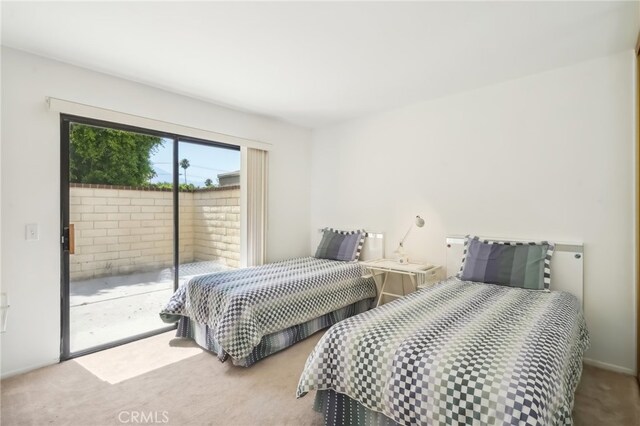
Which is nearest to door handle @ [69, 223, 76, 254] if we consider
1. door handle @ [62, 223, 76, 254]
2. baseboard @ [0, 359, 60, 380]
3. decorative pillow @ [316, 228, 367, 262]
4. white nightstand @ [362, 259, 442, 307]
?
door handle @ [62, 223, 76, 254]

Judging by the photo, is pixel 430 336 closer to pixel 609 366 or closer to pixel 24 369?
pixel 609 366

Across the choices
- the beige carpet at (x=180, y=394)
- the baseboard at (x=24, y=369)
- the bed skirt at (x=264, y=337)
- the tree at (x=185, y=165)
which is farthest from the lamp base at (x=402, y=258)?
the baseboard at (x=24, y=369)

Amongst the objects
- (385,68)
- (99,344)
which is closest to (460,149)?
(385,68)

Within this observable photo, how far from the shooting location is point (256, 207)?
12.5ft

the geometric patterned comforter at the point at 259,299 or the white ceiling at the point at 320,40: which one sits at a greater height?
the white ceiling at the point at 320,40

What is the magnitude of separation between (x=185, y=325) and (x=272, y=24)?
259 cm

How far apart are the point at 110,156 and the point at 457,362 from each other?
124 inches

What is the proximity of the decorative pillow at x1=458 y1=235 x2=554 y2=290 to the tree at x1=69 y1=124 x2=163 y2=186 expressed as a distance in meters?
3.13

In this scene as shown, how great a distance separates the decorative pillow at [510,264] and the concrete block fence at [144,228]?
257 cm

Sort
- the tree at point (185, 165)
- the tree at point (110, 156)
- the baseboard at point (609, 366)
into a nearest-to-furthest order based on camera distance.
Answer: the baseboard at point (609, 366) < the tree at point (110, 156) < the tree at point (185, 165)

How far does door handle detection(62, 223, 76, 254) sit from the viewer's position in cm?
254

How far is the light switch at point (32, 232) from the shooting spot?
236 centimetres

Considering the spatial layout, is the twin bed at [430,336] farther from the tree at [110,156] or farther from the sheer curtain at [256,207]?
the tree at [110,156]

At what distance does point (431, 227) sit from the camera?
3.38 m
